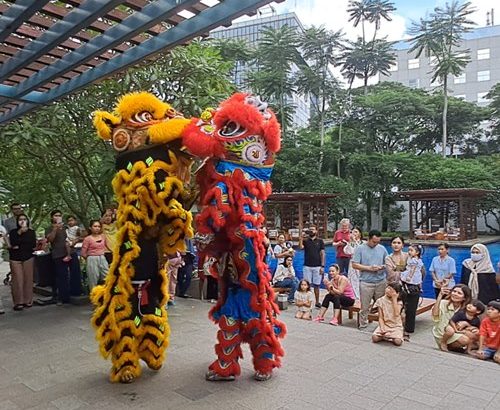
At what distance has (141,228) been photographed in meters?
3.98

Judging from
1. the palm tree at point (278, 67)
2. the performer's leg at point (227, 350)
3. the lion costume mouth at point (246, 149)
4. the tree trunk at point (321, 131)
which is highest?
the palm tree at point (278, 67)

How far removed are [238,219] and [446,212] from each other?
23.7 meters

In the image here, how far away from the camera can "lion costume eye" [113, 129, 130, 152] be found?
4.03 meters

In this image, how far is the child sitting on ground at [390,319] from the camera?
17.2 ft

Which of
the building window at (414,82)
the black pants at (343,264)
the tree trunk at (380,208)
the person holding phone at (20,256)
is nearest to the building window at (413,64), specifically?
the building window at (414,82)

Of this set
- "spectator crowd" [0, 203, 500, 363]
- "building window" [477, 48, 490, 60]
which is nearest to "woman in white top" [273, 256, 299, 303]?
"spectator crowd" [0, 203, 500, 363]

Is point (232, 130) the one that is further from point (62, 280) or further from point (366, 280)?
point (62, 280)

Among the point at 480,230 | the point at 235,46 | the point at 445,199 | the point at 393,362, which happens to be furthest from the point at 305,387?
the point at 480,230

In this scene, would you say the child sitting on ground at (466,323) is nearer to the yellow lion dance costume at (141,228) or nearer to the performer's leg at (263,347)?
the performer's leg at (263,347)

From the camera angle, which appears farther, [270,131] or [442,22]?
[442,22]

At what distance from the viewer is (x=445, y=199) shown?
2241 cm

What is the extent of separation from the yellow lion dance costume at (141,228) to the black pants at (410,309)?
3.78 meters

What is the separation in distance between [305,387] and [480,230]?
29959 mm

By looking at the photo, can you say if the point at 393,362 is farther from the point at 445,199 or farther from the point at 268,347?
the point at 445,199
